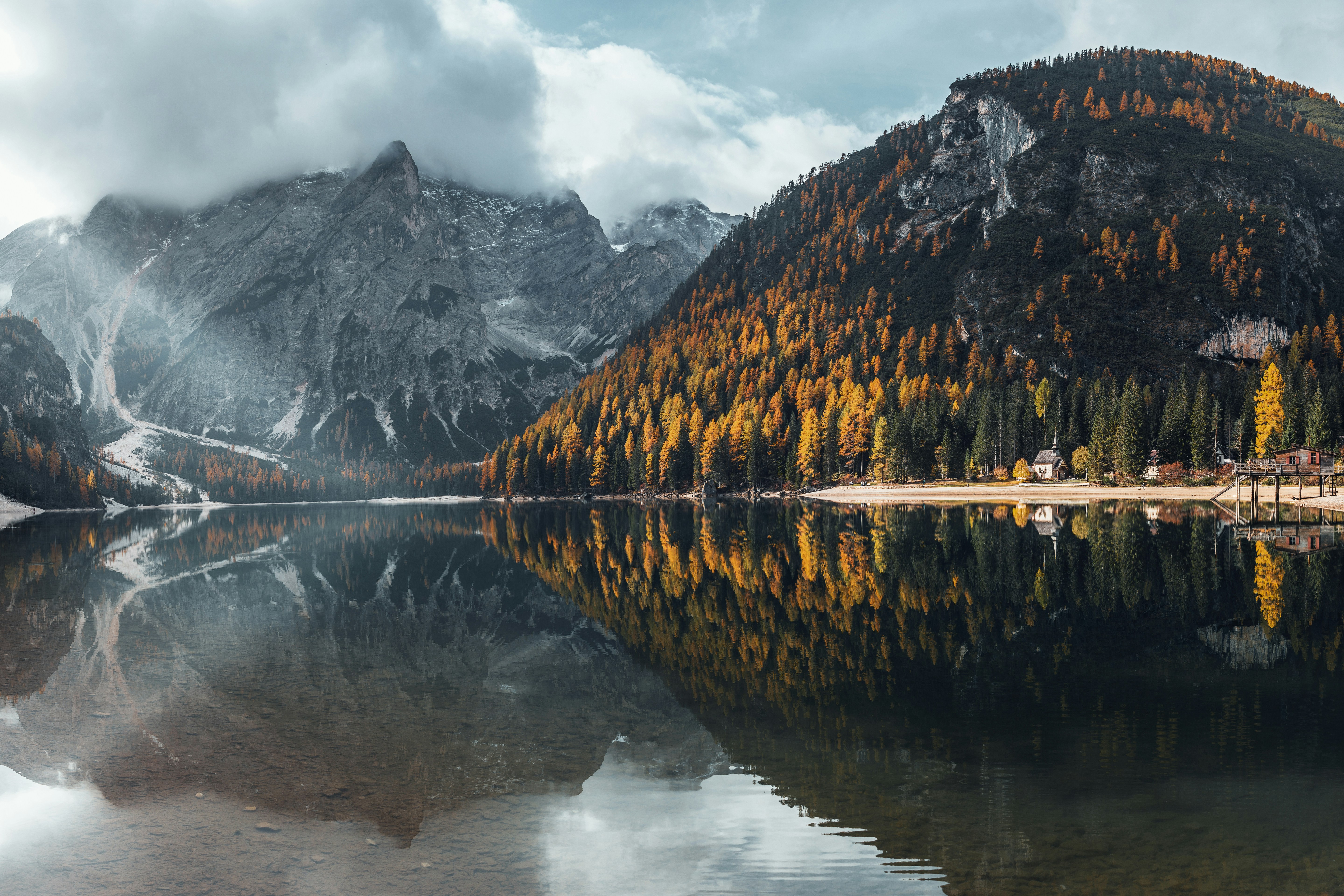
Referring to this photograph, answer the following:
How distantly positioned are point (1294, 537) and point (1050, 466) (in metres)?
78.9

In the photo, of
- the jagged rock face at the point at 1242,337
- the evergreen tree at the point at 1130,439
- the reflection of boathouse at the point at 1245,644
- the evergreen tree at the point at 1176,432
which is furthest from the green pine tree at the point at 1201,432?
the reflection of boathouse at the point at 1245,644

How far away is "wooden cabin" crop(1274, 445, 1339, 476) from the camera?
274ft

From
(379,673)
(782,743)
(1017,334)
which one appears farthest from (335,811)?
(1017,334)

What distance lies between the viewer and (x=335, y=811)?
1334 cm

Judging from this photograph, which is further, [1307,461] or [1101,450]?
[1101,450]

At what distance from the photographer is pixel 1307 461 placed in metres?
89.8

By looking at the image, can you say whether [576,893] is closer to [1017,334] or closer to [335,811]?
[335,811]

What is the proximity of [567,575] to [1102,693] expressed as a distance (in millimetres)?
31299

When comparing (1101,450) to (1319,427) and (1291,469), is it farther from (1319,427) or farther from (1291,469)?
(1291,469)

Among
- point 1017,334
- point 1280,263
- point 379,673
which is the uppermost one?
point 1280,263

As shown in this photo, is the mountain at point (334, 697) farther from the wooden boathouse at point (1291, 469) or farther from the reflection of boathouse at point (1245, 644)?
the wooden boathouse at point (1291, 469)

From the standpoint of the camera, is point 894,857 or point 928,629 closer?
point 894,857

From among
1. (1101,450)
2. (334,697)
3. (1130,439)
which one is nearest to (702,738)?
(334,697)

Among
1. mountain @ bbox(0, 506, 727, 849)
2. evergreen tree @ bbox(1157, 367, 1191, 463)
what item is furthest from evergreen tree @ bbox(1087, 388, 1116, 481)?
mountain @ bbox(0, 506, 727, 849)
